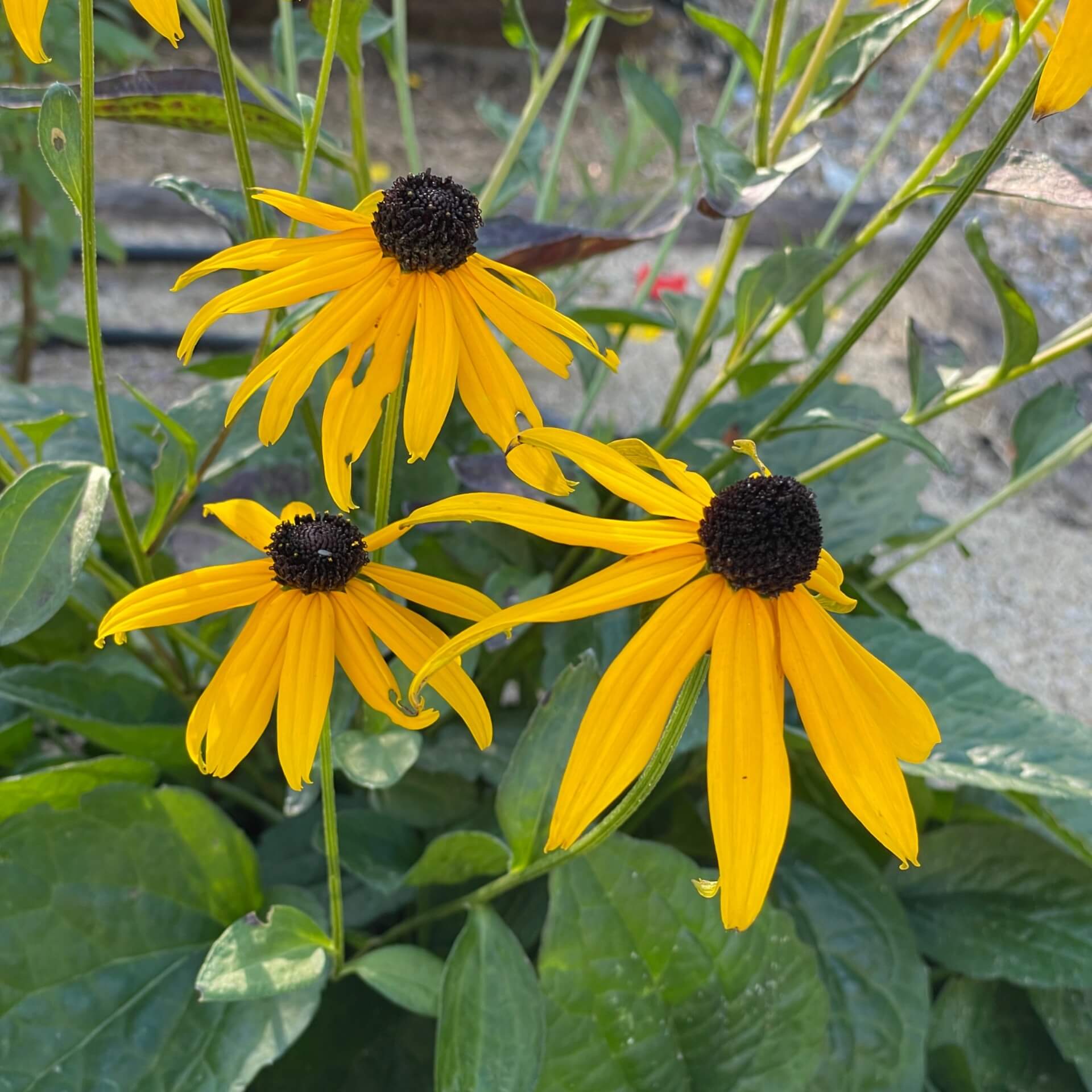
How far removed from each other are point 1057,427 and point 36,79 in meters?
1.14

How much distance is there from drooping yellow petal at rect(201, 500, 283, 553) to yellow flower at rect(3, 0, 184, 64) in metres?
0.20

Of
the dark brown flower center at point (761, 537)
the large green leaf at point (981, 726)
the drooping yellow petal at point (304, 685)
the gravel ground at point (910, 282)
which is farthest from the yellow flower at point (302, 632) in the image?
the gravel ground at point (910, 282)

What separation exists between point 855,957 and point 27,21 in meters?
0.70

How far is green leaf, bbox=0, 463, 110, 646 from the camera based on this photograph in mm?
482

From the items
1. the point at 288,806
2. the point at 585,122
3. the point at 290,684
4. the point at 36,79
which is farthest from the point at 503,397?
the point at 585,122

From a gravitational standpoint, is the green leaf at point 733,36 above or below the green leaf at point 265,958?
above

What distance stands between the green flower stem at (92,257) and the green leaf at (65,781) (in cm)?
14

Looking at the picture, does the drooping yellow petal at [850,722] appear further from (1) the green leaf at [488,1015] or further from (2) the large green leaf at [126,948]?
(2) the large green leaf at [126,948]

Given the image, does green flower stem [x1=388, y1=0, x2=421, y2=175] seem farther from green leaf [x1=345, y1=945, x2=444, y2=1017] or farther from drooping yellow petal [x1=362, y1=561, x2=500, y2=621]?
green leaf [x1=345, y1=945, x2=444, y2=1017]

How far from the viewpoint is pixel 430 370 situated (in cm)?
41

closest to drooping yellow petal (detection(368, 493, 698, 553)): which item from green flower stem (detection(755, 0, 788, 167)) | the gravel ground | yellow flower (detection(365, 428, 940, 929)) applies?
yellow flower (detection(365, 428, 940, 929))

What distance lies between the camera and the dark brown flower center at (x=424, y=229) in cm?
43

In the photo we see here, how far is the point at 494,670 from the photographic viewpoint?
0.79 metres

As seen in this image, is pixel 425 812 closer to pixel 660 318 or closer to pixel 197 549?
pixel 197 549
